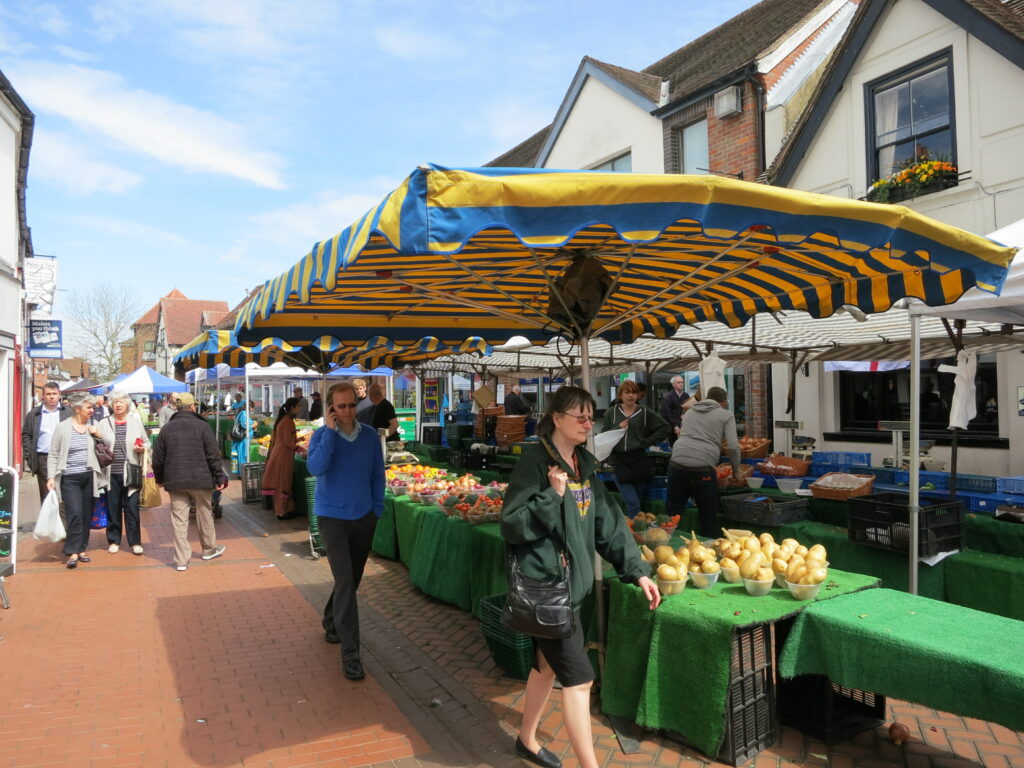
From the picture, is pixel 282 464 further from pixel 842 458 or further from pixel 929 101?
pixel 929 101

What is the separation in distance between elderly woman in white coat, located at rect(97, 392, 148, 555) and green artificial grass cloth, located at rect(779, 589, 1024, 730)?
7.66 meters

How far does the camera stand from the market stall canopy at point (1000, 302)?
421cm

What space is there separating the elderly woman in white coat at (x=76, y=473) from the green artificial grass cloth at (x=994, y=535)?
8.61m

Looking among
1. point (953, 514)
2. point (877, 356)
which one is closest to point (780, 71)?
point (877, 356)

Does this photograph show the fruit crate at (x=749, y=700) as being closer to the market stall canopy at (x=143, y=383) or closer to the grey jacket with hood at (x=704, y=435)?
the grey jacket with hood at (x=704, y=435)

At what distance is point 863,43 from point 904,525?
9.38 metres

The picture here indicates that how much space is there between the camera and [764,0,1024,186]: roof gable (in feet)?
30.1

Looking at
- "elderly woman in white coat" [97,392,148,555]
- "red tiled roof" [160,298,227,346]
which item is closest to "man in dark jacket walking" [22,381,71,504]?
"elderly woman in white coat" [97,392,148,555]

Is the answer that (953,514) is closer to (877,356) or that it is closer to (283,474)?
Answer: (877,356)

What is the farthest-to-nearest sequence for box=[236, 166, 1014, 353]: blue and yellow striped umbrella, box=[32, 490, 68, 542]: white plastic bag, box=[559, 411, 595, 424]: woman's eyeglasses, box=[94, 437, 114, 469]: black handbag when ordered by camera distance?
box=[94, 437, 114, 469]: black handbag
box=[32, 490, 68, 542]: white plastic bag
box=[559, 411, 595, 424]: woman's eyeglasses
box=[236, 166, 1014, 353]: blue and yellow striped umbrella

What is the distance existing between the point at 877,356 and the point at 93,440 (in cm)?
983

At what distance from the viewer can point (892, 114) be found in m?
10.8

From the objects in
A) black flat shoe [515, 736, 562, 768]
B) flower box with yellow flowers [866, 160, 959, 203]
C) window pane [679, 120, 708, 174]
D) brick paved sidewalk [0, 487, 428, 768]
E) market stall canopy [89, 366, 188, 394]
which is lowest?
brick paved sidewalk [0, 487, 428, 768]

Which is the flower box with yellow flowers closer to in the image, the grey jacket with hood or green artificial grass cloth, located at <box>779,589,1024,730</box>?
the grey jacket with hood
